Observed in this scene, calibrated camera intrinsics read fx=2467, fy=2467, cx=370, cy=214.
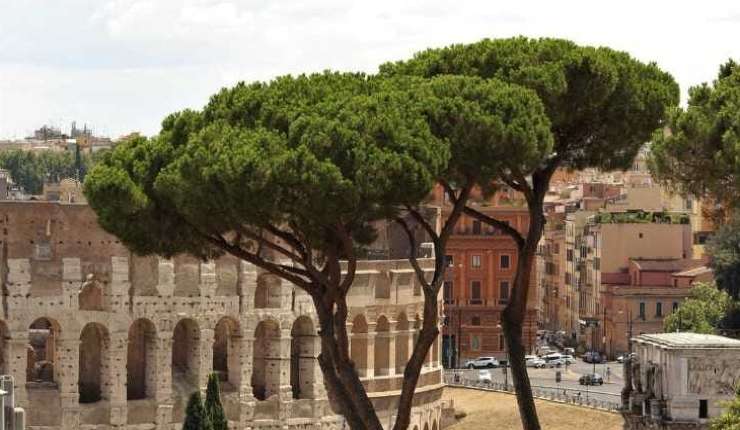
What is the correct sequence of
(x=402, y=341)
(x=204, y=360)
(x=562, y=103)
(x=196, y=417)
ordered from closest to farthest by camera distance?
(x=562, y=103)
(x=196, y=417)
(x=204, y=360)
(x=402, y=341)

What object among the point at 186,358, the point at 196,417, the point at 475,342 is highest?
the point at 475,342

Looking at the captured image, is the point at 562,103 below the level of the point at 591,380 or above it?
above

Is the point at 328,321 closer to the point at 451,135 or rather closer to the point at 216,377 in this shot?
the point at 451,135

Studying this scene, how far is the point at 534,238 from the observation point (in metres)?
43.5

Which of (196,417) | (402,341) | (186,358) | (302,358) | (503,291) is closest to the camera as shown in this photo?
(196,417)

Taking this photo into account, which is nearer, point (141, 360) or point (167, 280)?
point (167, 280)

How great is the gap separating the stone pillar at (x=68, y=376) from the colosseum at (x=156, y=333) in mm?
A: 25

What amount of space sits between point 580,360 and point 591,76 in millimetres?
58009

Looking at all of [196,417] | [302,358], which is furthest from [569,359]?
[196,417]

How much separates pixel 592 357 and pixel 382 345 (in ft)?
96.8

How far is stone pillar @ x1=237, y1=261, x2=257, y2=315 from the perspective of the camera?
214 ft

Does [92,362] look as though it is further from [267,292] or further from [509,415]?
[509,415]

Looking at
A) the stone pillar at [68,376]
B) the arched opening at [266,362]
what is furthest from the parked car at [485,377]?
the stone pillar at [68,376]

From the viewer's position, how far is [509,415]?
73750 millimetres
